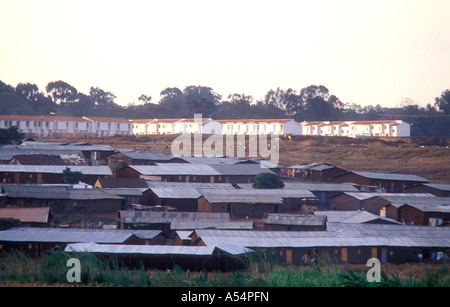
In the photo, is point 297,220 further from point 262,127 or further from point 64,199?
point 262,127

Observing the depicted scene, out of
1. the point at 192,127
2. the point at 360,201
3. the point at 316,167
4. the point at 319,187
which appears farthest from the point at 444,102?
the point at 360,201

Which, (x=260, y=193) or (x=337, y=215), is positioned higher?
(x=260, y=193)

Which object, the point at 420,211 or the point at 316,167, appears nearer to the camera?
the point at 420,211

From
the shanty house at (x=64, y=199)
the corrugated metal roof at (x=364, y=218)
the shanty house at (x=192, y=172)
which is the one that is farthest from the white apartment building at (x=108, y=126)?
the corrugated metal roof at (x=364, y=218)

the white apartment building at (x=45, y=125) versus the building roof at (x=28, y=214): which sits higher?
the white apartment building at (x=45, y=125)

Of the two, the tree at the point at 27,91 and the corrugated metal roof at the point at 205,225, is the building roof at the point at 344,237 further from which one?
the tree at the point at 27,91

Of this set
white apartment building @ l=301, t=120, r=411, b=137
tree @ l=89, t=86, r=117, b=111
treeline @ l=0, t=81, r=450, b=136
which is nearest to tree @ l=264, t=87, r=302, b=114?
treeline @ l=0, t=81, r=450, b=136
